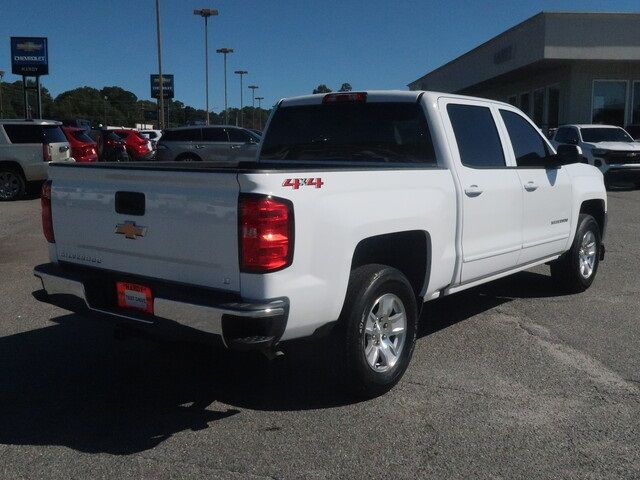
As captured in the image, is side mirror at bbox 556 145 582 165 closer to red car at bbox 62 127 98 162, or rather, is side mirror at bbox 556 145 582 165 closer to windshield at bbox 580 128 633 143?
windshield at bbox 580 128 633 143

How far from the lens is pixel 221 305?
11.9ft

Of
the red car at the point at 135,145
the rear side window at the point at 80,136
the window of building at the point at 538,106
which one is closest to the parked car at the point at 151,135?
the red car at the point at 135,145

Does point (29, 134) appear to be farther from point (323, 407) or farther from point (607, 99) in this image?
point (607, 99)

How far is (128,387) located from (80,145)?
16327mm

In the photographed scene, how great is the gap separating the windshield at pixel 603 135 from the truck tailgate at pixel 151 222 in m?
17.9

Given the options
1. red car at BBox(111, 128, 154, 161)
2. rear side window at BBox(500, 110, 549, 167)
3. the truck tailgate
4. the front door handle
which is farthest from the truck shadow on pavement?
→ red car at BBox(111, 128, 154, 161)

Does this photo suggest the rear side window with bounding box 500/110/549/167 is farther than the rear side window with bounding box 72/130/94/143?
No

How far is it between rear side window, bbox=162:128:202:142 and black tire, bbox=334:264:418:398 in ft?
63.3

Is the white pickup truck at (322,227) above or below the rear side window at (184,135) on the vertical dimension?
below

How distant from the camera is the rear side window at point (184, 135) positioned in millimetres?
22953

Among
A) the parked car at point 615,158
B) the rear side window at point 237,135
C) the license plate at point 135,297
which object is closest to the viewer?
the license plate at point 135,297

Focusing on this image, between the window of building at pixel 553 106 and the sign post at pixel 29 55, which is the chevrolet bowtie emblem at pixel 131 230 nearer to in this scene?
the window of building at pixel 553 106

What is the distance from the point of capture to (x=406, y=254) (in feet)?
16.0

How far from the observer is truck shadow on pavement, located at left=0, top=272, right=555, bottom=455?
158 inches
